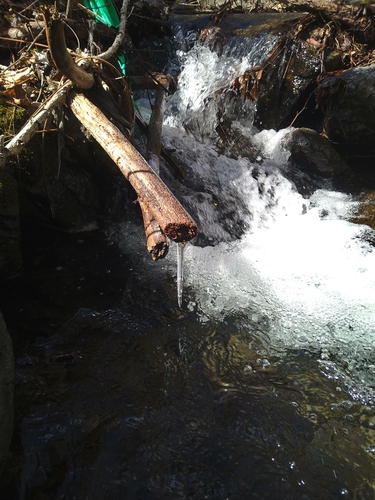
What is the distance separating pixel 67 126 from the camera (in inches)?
151

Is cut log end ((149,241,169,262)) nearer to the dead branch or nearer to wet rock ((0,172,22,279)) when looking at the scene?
wet rock ((0,172,22,279))

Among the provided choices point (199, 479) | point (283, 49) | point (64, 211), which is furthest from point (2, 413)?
point (283, 49)

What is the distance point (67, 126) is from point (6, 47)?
3.22ft

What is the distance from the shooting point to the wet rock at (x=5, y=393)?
187 centimetres

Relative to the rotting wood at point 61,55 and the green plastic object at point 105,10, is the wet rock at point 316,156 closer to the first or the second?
the green plastic object at point 105,10

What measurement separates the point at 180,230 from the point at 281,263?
6.88ft

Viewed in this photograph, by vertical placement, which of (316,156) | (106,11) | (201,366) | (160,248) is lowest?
(201,366)

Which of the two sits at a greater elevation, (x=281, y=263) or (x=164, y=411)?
(x=281, y=263)

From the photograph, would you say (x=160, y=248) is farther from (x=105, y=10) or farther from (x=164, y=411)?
(x=105, y=10)

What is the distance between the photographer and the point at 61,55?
9.09 feet

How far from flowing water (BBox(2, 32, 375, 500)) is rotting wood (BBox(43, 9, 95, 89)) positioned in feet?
5.25

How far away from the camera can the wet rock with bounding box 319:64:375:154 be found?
5082 millimetres

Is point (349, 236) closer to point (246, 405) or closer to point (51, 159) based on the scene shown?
point (246, 405)

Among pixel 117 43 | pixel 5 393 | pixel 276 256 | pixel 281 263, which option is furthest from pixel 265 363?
pixel 117 43
